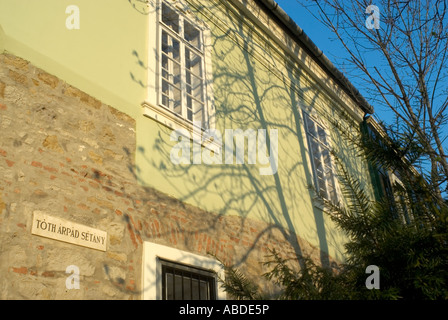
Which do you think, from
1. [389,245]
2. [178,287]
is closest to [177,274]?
[178,287]

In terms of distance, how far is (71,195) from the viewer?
5.02m

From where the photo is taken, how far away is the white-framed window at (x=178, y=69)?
6.60 m

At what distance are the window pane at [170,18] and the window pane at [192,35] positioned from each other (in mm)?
174

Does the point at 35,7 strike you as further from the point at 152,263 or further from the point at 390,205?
the point at 390,205

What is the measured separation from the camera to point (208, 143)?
7.03 meters

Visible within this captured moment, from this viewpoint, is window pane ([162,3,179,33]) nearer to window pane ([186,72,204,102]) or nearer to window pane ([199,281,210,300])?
window pane ([186,72,204,102])

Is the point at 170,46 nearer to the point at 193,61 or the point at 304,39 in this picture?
the point at 193,61

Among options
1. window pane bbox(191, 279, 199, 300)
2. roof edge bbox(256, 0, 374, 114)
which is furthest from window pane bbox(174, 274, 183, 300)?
roof edge bbox(256, 0, 374, 114)

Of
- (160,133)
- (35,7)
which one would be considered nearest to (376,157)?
(160,133)

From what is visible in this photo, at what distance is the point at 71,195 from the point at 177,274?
1.49 m

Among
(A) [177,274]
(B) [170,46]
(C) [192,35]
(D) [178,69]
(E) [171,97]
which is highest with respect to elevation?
(C) [192,35]

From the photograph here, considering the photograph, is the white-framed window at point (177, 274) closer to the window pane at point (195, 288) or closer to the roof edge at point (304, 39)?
the window pane at point (195, 288)

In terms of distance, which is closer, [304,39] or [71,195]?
[71,195]

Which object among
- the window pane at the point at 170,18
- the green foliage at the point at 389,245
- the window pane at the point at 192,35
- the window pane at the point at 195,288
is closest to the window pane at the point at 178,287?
the window pane at the point at 195,288
